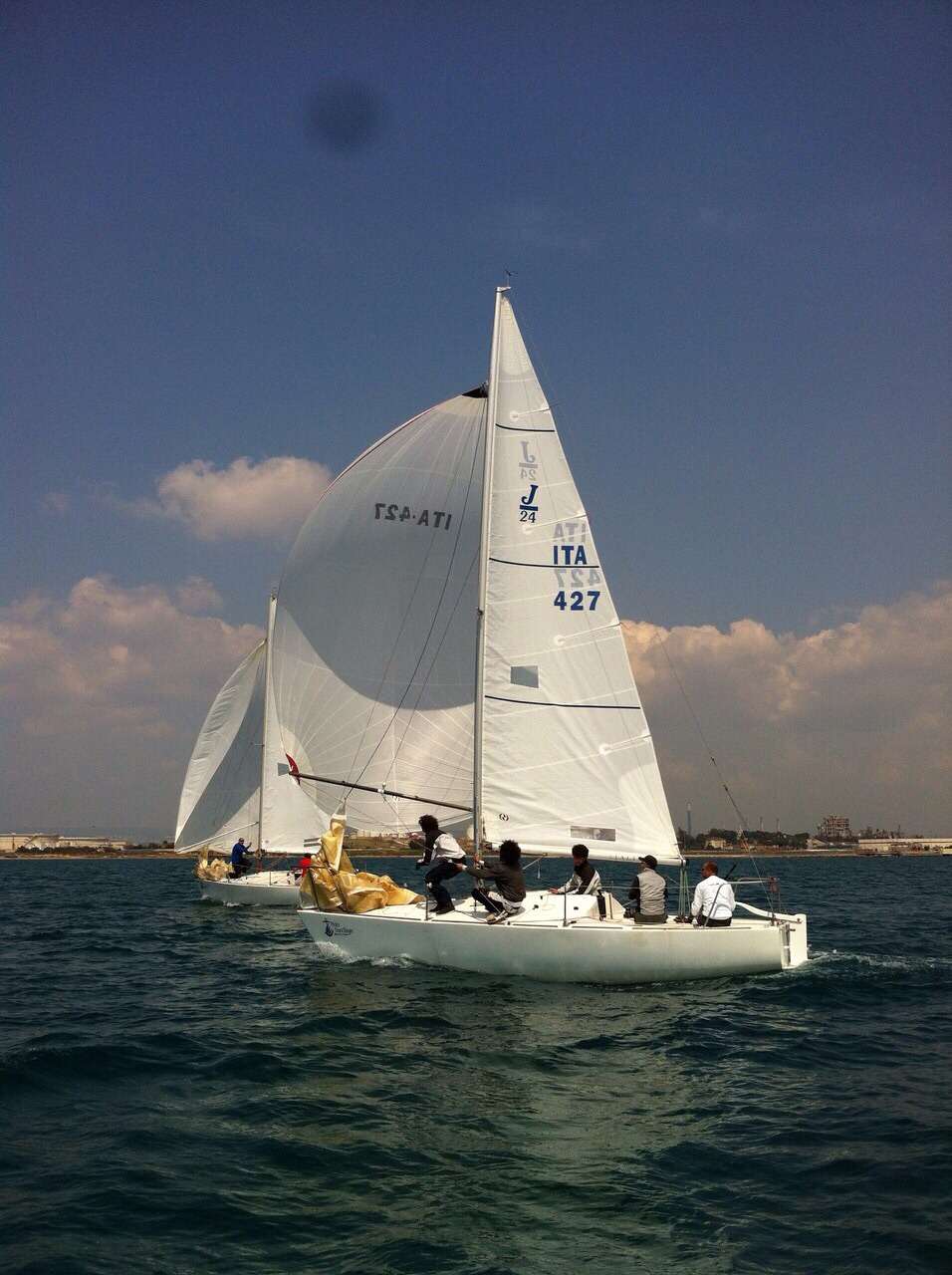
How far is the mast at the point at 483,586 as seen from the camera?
16562 millimetres

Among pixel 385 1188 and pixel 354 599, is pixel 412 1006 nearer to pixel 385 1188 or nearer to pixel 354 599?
pixel 385 1188

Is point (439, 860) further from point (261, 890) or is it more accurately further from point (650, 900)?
point (261, 890)

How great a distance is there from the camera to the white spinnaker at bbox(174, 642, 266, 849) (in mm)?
34156

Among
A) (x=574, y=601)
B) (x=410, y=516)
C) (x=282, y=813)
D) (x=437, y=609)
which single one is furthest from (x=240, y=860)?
(x=574, y=601)

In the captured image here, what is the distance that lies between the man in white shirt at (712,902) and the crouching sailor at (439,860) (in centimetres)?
353

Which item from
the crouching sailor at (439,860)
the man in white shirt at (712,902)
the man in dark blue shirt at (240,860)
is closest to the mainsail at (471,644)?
the crouching sailor at (439,860)

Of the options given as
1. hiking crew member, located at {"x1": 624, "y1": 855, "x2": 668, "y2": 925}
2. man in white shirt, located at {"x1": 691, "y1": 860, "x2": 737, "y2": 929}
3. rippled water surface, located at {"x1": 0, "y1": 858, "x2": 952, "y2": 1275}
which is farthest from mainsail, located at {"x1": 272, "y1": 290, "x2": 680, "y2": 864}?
rippled water surface, located at {"x1": 0, "y1": 858, "x2": 952, "y2": 1275}

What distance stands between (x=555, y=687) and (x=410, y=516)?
5717mm

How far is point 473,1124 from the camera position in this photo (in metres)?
8.37

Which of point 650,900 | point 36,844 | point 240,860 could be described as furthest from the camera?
point 36,844

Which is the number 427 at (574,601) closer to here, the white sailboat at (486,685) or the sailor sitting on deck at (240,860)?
the white sailboat at (486,685)

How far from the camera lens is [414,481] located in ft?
68.4

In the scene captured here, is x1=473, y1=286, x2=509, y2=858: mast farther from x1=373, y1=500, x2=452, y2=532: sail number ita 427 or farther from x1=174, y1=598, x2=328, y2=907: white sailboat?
x1=174, y1=598, x2=328, y2=907: white sailboat

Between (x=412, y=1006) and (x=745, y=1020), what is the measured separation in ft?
13.6
